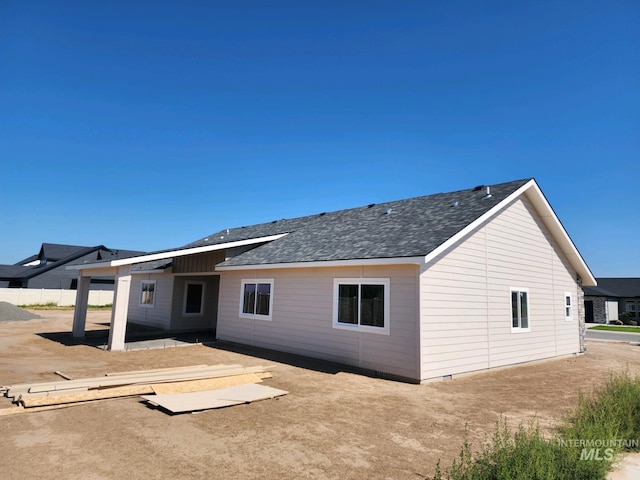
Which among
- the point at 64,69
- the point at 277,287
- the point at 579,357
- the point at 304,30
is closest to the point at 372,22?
the point at 304,30

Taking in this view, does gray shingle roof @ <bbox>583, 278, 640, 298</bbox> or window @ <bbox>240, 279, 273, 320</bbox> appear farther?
gray shingle roof @ <bbox>583, 278, 640, 298</bbox>

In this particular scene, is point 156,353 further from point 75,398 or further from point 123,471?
point 123,471

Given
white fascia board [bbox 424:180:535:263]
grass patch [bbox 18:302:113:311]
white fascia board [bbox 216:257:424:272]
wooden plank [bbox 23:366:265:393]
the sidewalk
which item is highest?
white fascia board [bbox 424:180:535:263]

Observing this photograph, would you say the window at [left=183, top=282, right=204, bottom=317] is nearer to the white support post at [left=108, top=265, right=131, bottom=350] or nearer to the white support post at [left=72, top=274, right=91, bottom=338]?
the white support post at [left=72, top=274, right=91, bottom=338]

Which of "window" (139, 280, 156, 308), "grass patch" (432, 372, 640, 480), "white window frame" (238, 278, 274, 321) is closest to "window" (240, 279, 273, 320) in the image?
"white window frame" (238, 278, 274, 321)

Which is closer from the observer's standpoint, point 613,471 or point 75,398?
point 613,471

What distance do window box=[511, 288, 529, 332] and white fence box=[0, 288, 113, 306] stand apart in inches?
1506

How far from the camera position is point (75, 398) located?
6.52 metres

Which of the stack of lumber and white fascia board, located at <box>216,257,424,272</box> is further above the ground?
white fascia board, located at <box>216,257,424,272</box>

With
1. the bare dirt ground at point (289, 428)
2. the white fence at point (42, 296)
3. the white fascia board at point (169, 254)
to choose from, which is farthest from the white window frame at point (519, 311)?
the white fence at point (42, 296)

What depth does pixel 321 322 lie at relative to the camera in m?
11.3

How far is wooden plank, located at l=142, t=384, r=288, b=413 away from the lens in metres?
6.36

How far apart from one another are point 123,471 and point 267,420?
Answer: 241cm

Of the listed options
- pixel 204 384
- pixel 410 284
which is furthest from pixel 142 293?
pixel 410 284
